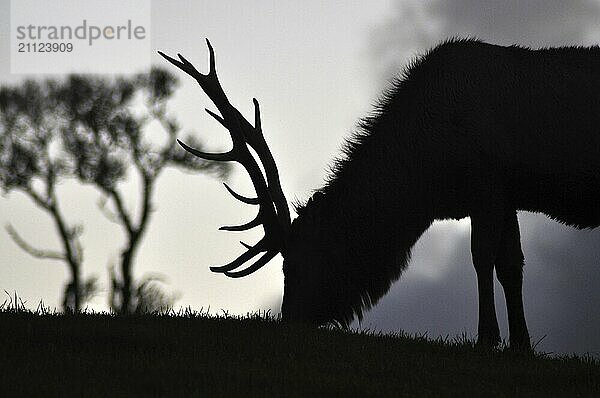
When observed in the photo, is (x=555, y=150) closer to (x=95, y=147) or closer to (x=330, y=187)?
(x=330, y=187)

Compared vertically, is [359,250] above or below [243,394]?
above

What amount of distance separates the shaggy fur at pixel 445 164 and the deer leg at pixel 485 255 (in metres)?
0.13

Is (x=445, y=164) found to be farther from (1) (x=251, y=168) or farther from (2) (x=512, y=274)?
(1) (x=251, y=168)

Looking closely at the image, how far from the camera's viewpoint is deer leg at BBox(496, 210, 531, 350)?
971 cm

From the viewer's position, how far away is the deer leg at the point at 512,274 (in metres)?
9.71

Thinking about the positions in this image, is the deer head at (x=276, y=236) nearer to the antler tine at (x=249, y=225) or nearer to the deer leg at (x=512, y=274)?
the antler tine at (x=249, y=225)

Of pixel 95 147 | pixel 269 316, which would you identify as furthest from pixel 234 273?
pixel 95 147

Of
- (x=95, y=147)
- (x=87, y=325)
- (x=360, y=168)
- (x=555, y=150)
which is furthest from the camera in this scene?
(x=95, y=147)

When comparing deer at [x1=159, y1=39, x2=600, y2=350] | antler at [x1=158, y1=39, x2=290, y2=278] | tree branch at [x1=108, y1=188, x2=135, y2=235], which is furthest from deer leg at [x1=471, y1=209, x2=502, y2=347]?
tree branch at [x1=108, y1=188, x2=135, y2=235]

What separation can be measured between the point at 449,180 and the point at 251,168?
2290 mm

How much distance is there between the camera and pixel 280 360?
7.34 metres

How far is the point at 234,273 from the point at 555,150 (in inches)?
143

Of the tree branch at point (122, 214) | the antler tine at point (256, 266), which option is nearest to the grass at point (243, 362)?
the antler tine at point (256, 266)

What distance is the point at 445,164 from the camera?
30.6ft
